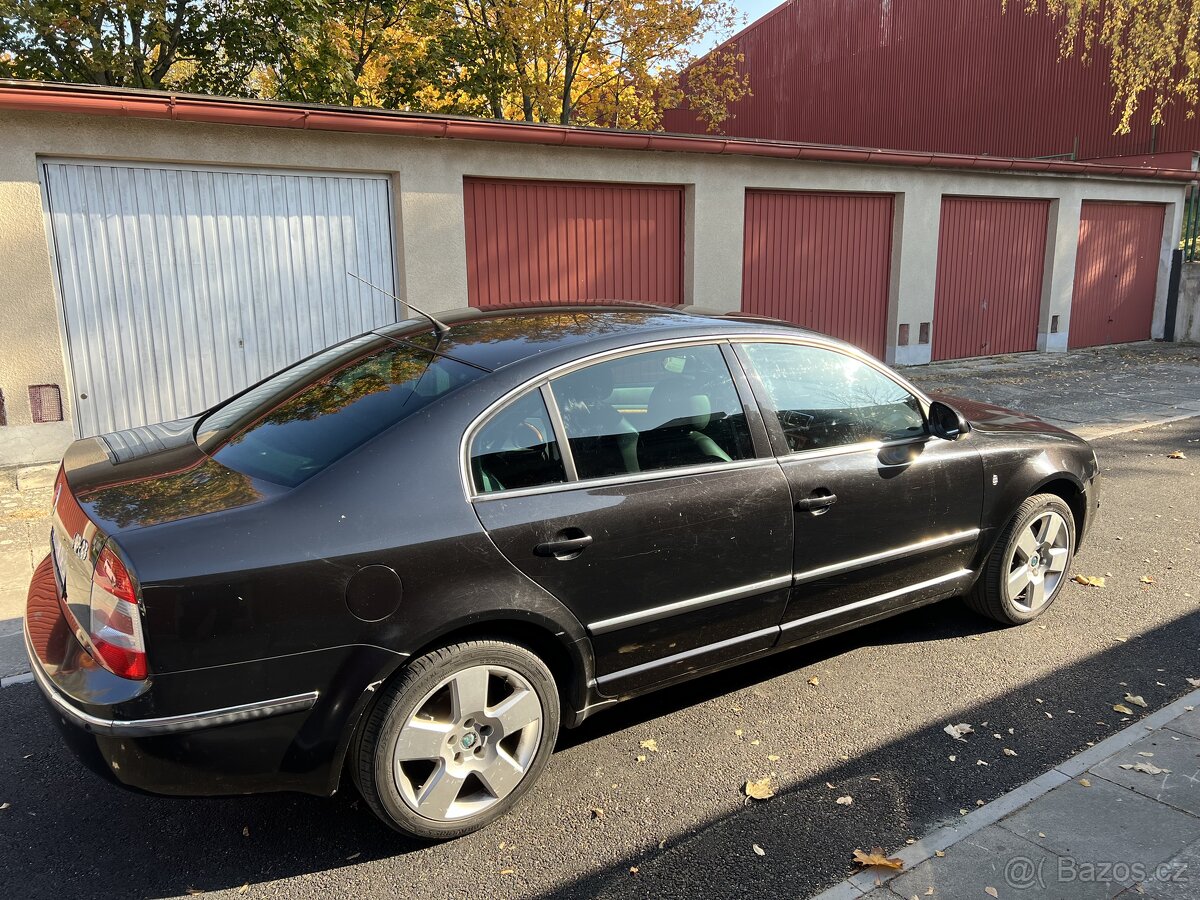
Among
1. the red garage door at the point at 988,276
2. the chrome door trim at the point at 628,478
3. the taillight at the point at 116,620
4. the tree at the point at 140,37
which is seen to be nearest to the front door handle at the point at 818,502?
the chrome door trim at the point at 628,478

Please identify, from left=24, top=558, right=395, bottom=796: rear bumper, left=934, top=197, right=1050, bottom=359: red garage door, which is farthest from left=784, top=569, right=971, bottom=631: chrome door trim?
left=934, top=197, right=1050, bottom=359: red garage door

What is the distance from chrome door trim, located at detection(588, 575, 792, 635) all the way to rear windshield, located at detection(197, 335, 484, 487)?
3.21ft

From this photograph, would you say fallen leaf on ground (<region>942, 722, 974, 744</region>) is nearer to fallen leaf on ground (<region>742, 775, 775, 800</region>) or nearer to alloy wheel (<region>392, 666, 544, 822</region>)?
fallen leaf on ground (<region>742, 775, 775, 800</region>)

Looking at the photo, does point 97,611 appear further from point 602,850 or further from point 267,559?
point 602,850

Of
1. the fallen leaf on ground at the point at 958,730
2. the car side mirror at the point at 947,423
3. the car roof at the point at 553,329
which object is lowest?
the fallen leaf on ground at the point at 958,730

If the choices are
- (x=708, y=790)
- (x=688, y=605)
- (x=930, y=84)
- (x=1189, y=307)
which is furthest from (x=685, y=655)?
(x=930, y=84)

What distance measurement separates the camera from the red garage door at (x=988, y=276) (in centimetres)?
1384

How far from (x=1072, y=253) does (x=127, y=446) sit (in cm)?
1571

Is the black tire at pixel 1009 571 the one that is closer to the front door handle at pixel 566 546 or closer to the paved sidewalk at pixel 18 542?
the front door handle at pixel 566 546

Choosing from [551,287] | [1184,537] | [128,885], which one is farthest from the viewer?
[551,287]

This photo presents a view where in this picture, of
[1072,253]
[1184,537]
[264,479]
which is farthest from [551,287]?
[1072,253]

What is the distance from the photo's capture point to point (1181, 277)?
1684cm

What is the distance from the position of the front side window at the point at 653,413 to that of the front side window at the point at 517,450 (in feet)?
0.28

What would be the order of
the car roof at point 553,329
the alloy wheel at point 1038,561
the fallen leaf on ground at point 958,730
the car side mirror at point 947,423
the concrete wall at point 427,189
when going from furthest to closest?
the concrete wall at point 427,189
the alloy wheel at point 1038,561
the car side mirror at point 947,423
the fallen leaf on ground at point 958,730
the car roof at point 553,329
